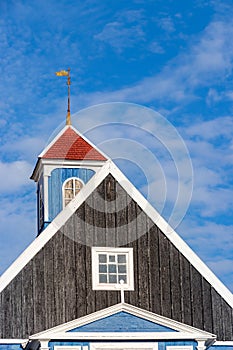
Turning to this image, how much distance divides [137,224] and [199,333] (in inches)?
155

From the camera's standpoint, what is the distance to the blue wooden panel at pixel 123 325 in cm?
2859

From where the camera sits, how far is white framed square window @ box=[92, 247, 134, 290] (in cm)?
2964

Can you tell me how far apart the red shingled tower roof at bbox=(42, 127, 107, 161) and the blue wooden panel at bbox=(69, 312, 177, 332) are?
7.78 metres

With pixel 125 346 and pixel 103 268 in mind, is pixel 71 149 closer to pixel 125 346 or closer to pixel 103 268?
pixel 103 268

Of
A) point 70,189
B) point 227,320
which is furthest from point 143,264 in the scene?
point 70,189

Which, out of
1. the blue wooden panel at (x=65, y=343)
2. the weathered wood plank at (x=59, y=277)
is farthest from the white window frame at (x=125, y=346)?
the weathered wood plank at (x=59, y=277)

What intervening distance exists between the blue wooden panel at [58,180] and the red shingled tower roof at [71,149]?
0.47 meters

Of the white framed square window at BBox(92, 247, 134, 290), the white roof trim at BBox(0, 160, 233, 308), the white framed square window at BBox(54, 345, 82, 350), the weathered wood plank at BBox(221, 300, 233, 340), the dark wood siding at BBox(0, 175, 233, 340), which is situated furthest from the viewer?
the white roof trim at BBox(0, 160, 233, 308)

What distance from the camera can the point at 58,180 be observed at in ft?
113

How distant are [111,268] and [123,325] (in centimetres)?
198

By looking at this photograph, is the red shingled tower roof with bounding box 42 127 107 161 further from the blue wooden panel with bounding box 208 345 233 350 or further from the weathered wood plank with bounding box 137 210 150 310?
the blue wooden panel with bounding box 208 345 233 350

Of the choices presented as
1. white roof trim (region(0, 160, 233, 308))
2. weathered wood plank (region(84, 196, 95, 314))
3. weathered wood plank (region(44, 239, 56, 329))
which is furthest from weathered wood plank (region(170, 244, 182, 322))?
weathered wood plank (region(44, 239, 56, 329))

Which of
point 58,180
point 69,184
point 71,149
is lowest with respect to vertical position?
point 69,184

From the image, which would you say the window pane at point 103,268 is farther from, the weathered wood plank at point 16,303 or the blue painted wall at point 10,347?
the blue painted wall at point 10,347
